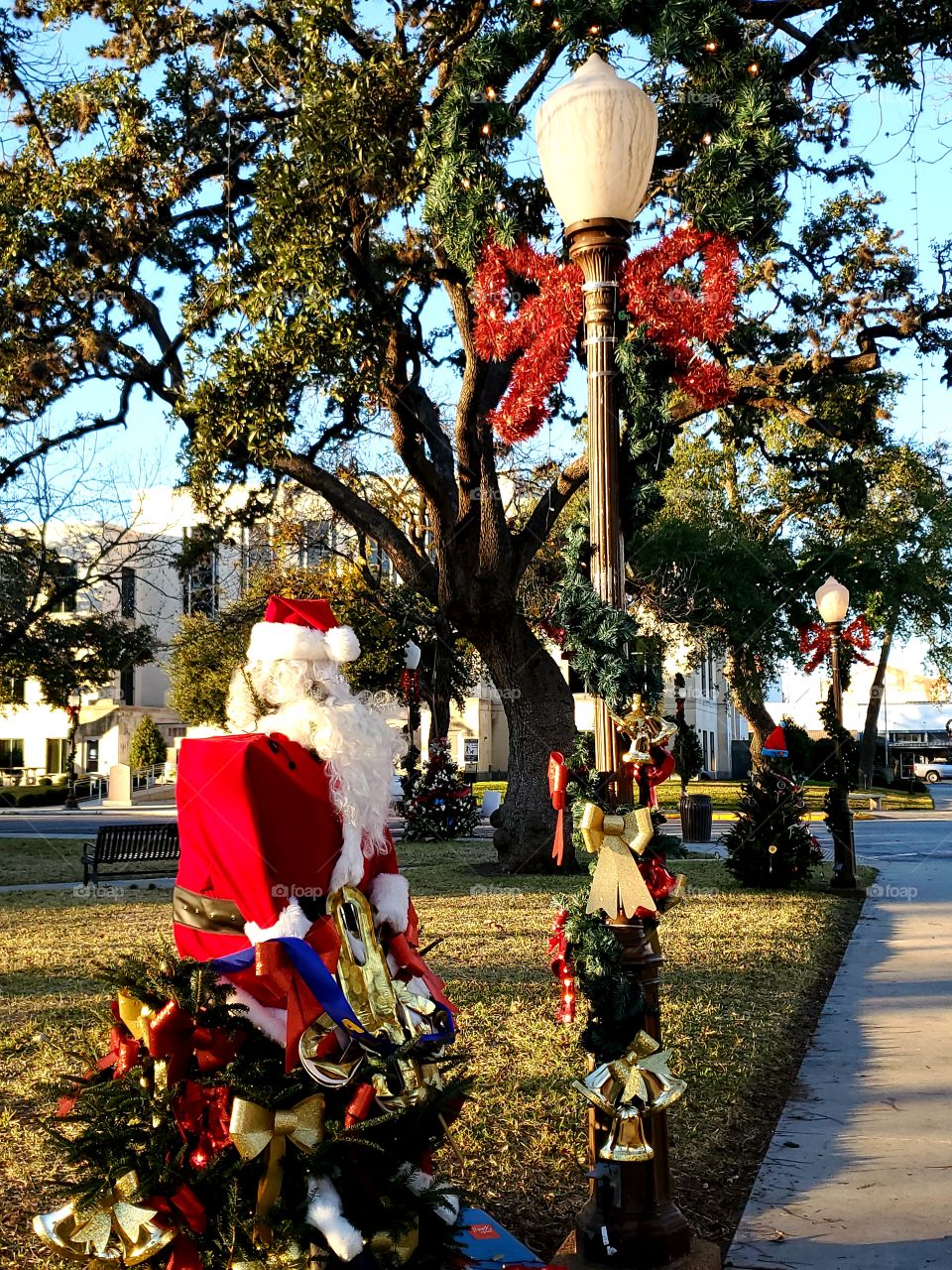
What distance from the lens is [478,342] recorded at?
10383mm

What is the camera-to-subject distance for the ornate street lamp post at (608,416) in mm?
3379

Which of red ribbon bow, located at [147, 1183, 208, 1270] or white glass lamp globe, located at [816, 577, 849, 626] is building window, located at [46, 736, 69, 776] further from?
red ribbon bow, located at [147, 1183, 208, 1270]

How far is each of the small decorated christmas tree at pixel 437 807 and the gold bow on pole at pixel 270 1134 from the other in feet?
55.8

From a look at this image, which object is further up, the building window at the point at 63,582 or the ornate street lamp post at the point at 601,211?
the building window at the point at 63,582

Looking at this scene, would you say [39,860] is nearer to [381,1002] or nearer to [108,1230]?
[108,1230]

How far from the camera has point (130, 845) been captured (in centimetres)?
1342

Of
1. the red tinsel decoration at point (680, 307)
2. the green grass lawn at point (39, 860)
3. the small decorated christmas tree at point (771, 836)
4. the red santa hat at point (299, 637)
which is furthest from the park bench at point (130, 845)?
the red santa hat at point (299, 637)

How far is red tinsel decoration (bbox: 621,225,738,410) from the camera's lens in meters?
3.99

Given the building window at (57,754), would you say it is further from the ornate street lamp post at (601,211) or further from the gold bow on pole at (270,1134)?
the gold bow on pole at (270,1134)

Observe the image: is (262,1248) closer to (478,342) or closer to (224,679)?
(478,342)

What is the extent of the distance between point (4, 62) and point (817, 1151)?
11.2 meters

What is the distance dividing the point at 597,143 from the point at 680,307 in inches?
33.3

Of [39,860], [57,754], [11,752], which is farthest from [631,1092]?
[11,752]

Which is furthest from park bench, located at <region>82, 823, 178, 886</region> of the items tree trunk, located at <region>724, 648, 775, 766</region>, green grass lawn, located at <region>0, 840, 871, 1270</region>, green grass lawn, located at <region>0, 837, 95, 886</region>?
tree trunk, located at <region>724, 648, 775, 766</region>
